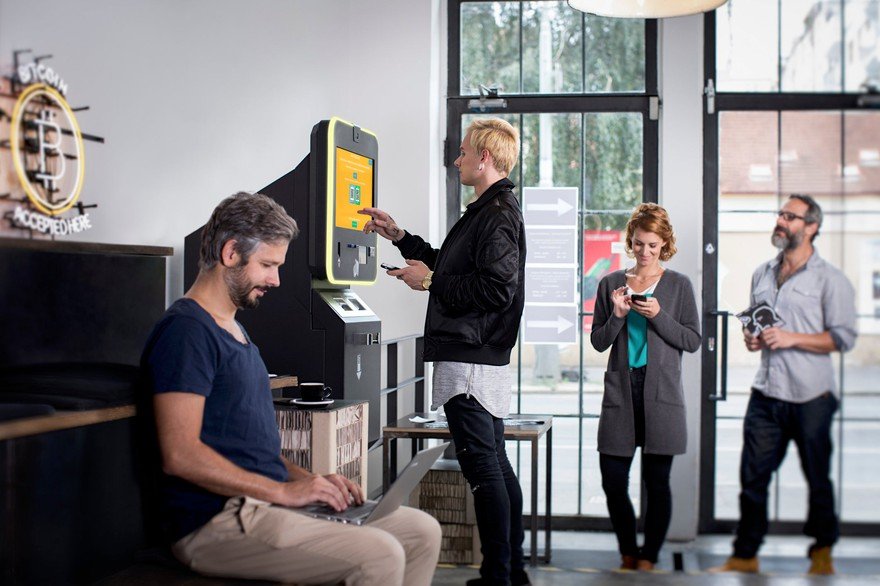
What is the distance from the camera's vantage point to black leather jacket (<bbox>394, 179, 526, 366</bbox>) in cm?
262

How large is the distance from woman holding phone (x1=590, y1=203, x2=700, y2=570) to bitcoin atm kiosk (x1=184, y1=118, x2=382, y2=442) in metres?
1.19

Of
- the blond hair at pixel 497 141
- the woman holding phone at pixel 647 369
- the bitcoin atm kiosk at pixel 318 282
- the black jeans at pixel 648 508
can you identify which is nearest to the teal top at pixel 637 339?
the woman holding phone at pixel 647 369

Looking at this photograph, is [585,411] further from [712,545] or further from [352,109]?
[712,545]

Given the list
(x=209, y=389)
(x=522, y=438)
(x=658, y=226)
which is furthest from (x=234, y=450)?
(x=522, y=438)

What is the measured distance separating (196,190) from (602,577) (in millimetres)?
1794

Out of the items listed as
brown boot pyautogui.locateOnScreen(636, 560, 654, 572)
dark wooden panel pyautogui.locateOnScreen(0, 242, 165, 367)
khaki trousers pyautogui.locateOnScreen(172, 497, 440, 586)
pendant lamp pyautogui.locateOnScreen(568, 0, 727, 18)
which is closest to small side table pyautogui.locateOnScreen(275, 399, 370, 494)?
dark wooden panel pyautogui.locateOnScreen(0, 242, 165, 367)

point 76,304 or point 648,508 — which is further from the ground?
point 76,304

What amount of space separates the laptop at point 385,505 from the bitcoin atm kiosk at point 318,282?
113cm

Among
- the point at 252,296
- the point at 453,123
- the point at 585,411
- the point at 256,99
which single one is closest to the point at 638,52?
the point at 453,123

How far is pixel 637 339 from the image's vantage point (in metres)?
1.80

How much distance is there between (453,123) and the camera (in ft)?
13.8

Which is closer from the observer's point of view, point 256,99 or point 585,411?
point 256,99

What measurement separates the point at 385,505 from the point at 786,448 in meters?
0.99

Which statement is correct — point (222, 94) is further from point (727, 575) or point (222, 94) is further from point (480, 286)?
point (727, 575)
